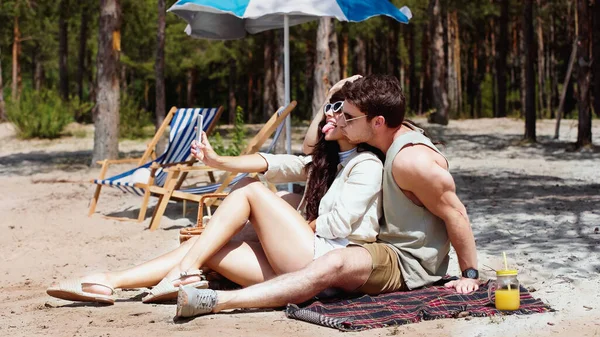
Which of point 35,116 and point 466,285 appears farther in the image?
point 35,116

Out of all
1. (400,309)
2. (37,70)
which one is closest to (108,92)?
(400,309)

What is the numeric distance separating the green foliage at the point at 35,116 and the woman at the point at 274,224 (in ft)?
51.2

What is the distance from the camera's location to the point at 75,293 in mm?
4234

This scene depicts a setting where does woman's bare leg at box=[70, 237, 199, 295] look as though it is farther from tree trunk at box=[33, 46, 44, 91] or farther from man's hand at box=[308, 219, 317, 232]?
tree trunk at box=[33, 46, 44, 91]

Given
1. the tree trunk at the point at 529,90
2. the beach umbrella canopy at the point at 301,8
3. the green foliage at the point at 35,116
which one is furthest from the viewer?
the green foliage at the point at 35,116

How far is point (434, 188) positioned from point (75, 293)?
176cm

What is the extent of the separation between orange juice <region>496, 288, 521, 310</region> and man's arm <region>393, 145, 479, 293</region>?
0.77 feet

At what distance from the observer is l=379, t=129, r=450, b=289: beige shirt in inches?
159

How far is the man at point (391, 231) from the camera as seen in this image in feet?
12.9

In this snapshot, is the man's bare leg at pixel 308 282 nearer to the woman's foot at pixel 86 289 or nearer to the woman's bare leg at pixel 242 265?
the woman's bare leg at pixel 242 265

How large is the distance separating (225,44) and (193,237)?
22.8 metres

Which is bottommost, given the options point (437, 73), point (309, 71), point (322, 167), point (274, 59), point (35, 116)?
point (35, 116)

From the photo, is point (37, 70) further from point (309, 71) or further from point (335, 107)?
point (335, 107)

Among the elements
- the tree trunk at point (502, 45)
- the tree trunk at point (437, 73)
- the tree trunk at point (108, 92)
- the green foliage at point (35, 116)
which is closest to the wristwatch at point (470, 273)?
the tree trunk at point (108, 92)
